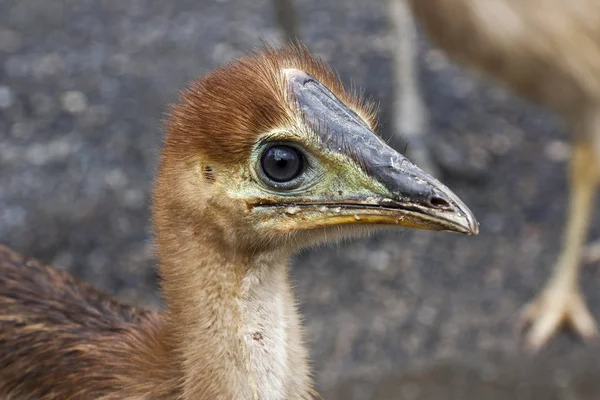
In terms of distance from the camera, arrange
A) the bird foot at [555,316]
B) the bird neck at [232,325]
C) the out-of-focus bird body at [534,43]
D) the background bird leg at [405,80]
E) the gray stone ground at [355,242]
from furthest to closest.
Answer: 1. the background bird leg at [405,80]
2. the bird foot at [555,316]
3. the gray stone ground at [355,242]
4. the out-of-focus bird body at [534,43]
5. the bird neck at [232,325]

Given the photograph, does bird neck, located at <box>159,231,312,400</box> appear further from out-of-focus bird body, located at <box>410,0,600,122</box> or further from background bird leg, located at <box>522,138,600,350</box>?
background bird leg, located at <box>522,138,600,350</box>

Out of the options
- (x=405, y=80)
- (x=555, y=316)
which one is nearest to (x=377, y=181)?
(x=555, y=316)

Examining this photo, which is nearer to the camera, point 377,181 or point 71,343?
point 377,181

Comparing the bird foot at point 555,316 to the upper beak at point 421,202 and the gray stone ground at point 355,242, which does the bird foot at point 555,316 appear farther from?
the upper beak at point 421,202

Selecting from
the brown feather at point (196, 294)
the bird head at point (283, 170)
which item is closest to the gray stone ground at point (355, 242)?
the brown feather at point (196, 294)

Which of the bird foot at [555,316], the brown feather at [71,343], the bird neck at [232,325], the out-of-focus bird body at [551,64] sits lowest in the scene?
the brown feather at [71,343]

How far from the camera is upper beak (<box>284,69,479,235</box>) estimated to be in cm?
213

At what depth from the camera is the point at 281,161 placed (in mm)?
2229

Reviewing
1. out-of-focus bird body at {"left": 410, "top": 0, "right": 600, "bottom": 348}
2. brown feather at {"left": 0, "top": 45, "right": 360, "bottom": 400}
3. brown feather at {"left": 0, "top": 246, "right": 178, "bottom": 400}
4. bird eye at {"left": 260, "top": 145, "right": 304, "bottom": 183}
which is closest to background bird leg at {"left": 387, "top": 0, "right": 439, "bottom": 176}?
out-of-focus bird body at {"left": 410, "top": 0, "right": 600, "bottom": 348}

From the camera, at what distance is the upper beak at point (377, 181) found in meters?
2.13

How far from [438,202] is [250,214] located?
470 millimetres

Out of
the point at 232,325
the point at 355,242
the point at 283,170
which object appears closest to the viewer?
the point at 283,170

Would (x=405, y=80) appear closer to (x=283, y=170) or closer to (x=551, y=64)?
(x=551, y=64)

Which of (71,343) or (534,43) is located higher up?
(534,43)
